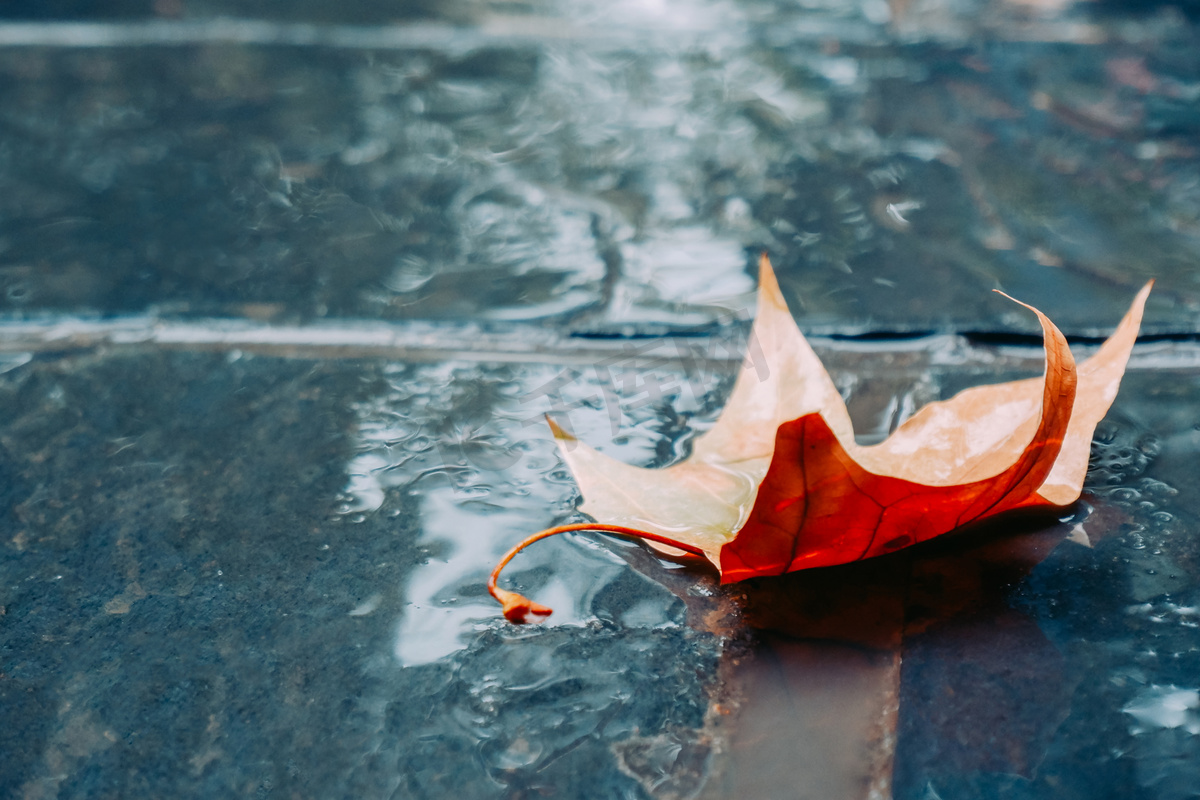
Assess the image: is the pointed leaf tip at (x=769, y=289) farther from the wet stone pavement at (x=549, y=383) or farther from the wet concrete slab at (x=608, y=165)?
the wet concrete slab at (x=608, y=165)

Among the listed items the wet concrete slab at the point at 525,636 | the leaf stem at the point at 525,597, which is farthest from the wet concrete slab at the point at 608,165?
the leaf stem at the point at 525,597

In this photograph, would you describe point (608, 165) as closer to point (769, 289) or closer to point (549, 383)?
point (549, 383)

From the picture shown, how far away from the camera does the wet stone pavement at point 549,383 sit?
24.6 inches

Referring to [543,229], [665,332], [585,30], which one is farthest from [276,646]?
[585,30]

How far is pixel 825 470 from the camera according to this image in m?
0.59

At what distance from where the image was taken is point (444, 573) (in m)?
0.74

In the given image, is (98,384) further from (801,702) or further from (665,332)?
(801,702)

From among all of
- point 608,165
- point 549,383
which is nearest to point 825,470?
point 549,383

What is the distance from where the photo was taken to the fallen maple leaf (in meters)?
0.61

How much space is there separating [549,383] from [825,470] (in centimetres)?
43

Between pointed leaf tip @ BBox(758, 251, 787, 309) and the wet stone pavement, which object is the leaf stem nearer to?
the wet stone pavement

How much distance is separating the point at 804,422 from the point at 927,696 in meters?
0.23

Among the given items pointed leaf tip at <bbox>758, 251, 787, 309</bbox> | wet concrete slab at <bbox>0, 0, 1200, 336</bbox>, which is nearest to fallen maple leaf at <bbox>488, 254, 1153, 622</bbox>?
pointed leaf tip at <bbox>758, 251, 787, 309</bbox>

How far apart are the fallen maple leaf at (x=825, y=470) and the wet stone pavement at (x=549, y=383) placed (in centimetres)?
4
